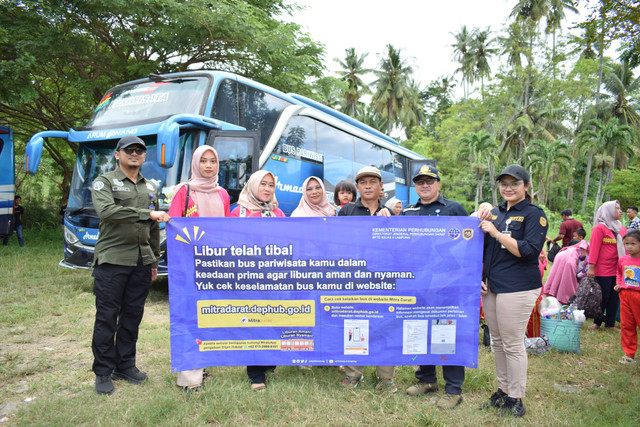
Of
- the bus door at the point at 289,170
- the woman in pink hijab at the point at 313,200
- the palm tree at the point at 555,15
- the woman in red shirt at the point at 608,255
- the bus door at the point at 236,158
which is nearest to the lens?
the woman in pink hijab at the point at 313,200

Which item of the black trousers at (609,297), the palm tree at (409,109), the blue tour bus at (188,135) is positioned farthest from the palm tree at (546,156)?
the black trousers at (609,297)

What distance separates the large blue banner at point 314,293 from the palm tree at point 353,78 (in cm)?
Answer: 3913

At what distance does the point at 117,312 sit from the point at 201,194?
46.8 inches

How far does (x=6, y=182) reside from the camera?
11.7 meters

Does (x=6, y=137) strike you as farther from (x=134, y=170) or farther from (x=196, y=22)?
(x=134, y=170)

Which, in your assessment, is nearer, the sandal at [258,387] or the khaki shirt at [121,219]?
the khaki shirt at [121,219]

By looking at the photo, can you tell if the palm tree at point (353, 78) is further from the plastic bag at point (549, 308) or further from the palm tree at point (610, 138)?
the plastic bag at point (549, 308)

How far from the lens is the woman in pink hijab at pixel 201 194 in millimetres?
3680

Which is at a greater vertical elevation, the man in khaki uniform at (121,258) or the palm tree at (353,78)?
the palm tree at (353,78)

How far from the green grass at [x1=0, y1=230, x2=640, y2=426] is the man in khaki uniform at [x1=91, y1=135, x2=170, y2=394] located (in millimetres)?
268

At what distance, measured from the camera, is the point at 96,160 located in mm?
7000

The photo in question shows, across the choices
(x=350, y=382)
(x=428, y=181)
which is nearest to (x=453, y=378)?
(x=350, y=382)

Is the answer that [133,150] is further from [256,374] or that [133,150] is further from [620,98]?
[620,98]

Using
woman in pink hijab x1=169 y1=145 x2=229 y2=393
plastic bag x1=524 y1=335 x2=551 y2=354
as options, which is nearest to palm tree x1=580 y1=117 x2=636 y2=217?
plastic bag x1=524 y1=335 x2=551 y2=354
